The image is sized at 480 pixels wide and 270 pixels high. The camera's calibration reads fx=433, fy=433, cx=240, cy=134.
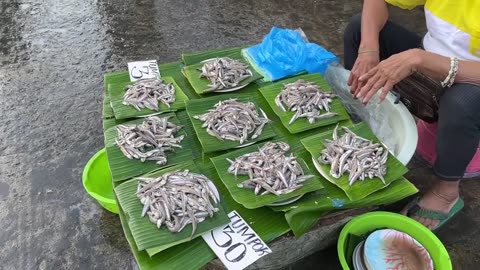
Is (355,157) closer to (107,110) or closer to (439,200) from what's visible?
(439,200)

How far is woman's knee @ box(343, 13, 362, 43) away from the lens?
2.84 meters

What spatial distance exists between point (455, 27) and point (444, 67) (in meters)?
0.25

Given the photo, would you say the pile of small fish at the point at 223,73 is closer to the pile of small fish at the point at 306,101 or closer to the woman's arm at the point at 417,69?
the pile of small fish at the point at 306,101

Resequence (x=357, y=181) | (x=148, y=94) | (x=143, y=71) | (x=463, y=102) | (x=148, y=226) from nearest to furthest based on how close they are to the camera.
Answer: (x=148, y=226)
(x=463, y=102)
(x=357, y=181)
(x=148, y=94)
(x=143, y=71)

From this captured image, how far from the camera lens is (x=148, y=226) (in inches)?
78.9

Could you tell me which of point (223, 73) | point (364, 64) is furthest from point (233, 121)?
point (364, 64)

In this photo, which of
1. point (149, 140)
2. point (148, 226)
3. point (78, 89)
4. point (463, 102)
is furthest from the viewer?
point (78, 89)

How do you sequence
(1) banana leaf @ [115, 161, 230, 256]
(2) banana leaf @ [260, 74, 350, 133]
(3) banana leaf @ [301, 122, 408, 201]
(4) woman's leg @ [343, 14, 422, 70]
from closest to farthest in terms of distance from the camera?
(1) banana leaf @ [115, 161, 230, 256]
(3) banana leaf @ [301, 122, 408, 201]
(2) banana leaf @ [260, 74, 350, 133]
(4) woman's leg @ [343, 14, 422, 70]

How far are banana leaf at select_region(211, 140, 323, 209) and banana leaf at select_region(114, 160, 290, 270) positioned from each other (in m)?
0.08

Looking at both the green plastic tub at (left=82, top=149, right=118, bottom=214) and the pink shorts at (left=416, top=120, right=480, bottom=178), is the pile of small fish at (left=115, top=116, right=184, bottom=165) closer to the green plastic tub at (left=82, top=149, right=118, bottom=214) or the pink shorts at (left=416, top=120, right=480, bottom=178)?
the green plastic tub at (left=82, top=149, right=118, bottom=214)

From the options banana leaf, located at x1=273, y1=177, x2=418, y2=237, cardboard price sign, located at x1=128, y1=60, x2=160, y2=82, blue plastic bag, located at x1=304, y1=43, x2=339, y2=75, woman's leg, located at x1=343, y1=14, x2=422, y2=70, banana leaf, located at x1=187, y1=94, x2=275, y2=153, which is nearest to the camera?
banana leaf, located at x1=273, y1=177, x2=418, y2=237

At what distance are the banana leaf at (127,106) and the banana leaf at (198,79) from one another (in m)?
0.11

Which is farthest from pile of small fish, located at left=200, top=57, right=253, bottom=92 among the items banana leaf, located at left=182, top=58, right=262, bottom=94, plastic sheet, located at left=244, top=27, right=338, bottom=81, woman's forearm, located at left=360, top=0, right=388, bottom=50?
woman's forearm, located at left=360, top=0, right=388, bottom=50

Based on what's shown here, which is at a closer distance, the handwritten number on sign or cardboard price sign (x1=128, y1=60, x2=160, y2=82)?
the handwritten number on sign
